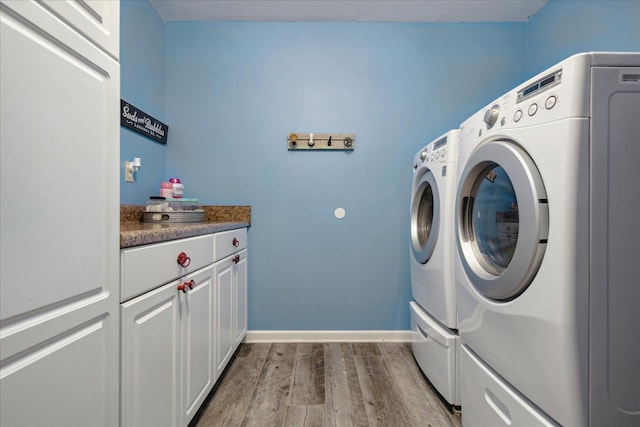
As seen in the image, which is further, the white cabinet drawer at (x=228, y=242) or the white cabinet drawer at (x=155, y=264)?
the white cabinet drawer at (x=228, y=242)

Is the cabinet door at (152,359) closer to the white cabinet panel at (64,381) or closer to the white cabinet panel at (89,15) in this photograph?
the white cabinet panel at (64,381)

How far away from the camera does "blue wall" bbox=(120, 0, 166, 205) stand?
1620 millimetres

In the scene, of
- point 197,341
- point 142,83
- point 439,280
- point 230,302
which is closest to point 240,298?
point 230,302

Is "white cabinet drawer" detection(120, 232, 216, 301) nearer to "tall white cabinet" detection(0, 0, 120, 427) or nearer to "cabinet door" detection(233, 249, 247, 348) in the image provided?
"tall white cabinet" detection(0, 0, 120, 427)

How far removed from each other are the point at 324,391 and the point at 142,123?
6.20 ft

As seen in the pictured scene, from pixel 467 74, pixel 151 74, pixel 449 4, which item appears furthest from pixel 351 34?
pixel 151 74

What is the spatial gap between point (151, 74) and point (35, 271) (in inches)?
72.1

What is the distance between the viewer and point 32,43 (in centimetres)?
52

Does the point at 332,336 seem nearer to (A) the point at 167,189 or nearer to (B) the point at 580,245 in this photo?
(A) the point at 167,189

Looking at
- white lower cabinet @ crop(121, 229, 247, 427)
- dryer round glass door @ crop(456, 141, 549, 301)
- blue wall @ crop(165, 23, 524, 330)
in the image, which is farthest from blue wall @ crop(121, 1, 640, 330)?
dryer round glass door @ crop(456, 141, 549, 301)

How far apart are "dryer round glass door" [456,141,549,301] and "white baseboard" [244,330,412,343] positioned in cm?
117

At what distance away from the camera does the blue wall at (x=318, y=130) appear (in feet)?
6.79

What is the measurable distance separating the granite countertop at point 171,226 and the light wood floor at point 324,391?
2.78ft

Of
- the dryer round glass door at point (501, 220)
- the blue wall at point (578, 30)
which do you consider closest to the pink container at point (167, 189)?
the dryer round glass door at point (501, 220)
